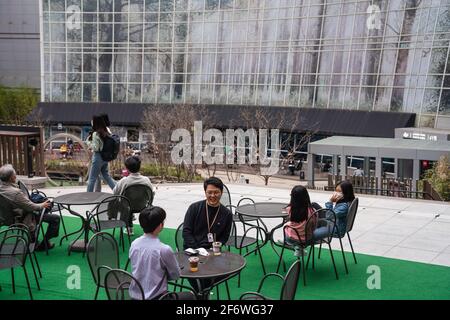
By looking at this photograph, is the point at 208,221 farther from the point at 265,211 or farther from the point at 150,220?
the point at 265,211

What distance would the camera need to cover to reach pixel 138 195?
962cm

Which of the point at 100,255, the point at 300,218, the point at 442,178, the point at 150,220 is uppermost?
the point at 150,220

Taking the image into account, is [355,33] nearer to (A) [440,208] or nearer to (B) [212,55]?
(B) [212,55]

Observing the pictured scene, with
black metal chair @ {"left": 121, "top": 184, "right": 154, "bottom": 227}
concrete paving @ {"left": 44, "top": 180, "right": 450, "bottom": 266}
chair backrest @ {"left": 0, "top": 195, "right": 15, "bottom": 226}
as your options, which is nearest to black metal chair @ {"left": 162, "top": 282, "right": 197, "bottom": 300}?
chair backrest @ {"left": 0, "top": 195, "right": 15, "bottom": 226}

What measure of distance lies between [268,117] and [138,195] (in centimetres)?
2927

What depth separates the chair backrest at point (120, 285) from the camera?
539 cm

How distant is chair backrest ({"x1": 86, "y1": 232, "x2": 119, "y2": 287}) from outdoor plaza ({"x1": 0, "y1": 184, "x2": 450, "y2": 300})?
2.6 inches

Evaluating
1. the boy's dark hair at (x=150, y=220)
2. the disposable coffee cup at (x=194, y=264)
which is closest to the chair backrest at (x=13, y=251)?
the boy's dark hair at (x=150, y=220)

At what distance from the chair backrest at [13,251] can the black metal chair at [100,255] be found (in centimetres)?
116

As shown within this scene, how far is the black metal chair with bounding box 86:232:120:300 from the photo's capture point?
6068mm

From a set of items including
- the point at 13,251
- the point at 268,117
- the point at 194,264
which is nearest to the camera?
the point at 194,264

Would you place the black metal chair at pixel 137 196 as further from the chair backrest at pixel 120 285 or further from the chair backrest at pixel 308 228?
the chair backrest at pixel 120 285

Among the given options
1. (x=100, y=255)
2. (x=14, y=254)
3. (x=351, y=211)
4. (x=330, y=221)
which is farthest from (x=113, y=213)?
(x=351, y=211)
